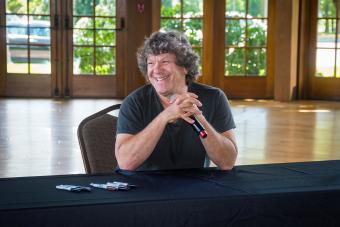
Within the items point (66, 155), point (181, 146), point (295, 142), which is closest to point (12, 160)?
point (66, 155)

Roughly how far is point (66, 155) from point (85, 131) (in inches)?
127

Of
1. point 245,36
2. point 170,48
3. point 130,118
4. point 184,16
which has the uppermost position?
point 184,16

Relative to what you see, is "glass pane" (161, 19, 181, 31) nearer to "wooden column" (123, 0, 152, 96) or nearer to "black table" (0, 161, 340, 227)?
"wooden column" (123, 0, 152, 96)

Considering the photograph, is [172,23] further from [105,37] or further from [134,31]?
[105,37]

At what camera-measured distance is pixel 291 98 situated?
1155 cm

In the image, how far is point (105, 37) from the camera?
37.4 ft

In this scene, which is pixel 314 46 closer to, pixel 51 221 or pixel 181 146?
pixel 181 146

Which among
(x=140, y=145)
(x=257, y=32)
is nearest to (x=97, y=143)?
(x=140, y=145)

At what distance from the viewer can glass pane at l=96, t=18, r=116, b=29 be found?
37.3 ft

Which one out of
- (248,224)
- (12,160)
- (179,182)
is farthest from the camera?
(12,160)

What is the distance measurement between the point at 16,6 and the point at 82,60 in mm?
1419

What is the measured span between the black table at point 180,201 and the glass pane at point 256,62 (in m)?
9.65

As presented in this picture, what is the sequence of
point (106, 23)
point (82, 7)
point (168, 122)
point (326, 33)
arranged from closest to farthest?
point (168, 122)
point (82, 7)
point (106, 23)
point (326, 33)

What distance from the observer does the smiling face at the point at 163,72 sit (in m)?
2.50
